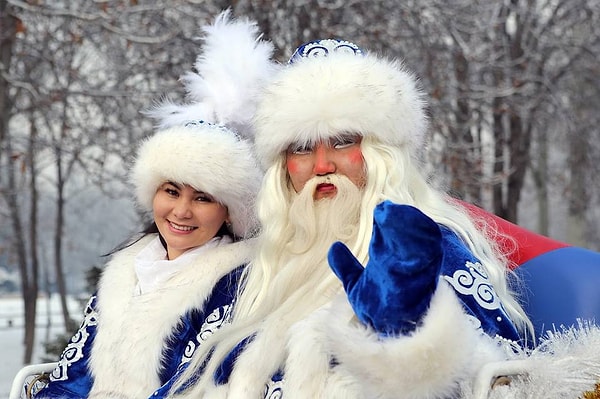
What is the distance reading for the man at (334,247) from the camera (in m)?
2.11

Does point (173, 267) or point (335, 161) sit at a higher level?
point (335, 161)

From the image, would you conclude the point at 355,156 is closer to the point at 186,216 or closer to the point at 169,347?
the point at 186,216

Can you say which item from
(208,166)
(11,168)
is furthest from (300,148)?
(11,168)

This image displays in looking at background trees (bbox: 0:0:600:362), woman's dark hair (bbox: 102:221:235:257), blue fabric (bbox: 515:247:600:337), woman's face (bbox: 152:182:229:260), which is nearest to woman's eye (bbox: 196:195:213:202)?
woman's face (bbox: 152:182:229:260)

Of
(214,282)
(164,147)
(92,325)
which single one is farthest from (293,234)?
(92,325)

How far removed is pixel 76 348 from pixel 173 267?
19.7 inches

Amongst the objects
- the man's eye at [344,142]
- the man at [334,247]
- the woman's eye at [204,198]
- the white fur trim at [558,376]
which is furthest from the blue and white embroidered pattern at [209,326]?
the white fur trim at [558,376]

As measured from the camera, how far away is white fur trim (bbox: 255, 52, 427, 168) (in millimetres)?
2746

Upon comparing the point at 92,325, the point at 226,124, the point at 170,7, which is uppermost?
the point at 170,7

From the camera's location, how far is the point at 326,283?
2.68 m

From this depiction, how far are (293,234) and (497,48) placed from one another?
27.8 ft

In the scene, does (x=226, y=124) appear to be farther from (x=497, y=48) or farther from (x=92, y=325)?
(x=497, y=48)

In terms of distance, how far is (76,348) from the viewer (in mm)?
3443

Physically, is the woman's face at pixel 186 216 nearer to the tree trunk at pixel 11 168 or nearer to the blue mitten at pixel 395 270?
the blue mitten at pixel 395 270
